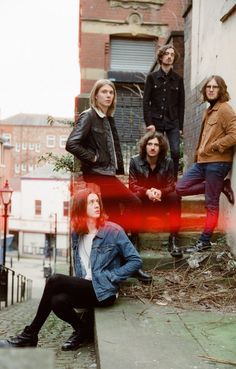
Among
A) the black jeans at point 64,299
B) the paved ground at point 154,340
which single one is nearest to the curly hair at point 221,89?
the paved ground at point 154,340

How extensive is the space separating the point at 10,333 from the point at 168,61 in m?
3.71

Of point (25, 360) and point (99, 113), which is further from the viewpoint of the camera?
point (99, 113)

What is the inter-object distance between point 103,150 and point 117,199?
539 millimetres

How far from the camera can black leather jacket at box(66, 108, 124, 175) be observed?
5160mm

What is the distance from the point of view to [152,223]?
19.1 feet

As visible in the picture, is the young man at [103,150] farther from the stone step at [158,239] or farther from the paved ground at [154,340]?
the paved ground at [154,340]

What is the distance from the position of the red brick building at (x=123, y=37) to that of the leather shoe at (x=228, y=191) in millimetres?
10699

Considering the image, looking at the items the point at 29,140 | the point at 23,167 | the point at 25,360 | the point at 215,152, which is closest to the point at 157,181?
the point at 215,152

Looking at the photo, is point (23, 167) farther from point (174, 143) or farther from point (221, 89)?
point (221, 89)

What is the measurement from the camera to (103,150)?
534 cm

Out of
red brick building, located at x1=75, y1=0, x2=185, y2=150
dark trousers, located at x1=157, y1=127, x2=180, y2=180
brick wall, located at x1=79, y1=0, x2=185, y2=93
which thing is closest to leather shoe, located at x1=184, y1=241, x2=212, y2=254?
dark trousers, located at x1=157, y1=127, x2=180, y2=180

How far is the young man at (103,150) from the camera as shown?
5.18 metres

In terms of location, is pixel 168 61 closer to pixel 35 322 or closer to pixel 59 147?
pixel 35 322

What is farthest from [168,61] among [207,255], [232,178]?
[207,255]
